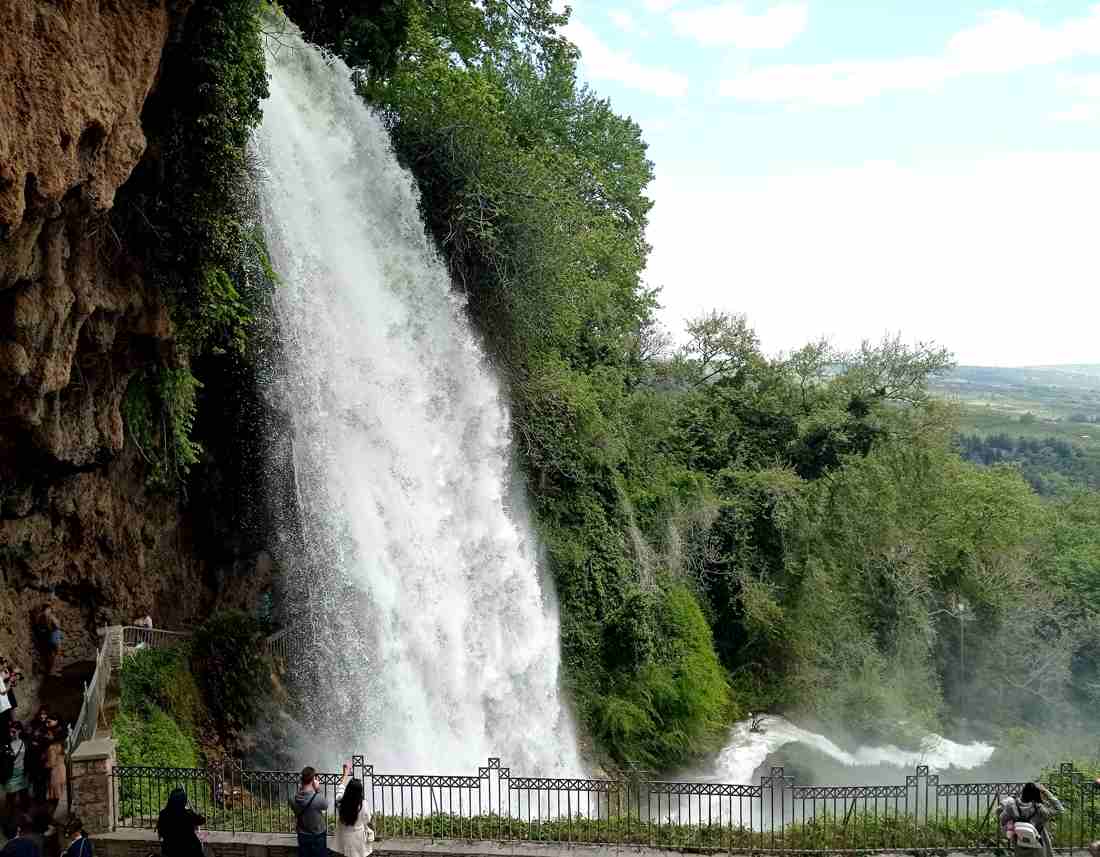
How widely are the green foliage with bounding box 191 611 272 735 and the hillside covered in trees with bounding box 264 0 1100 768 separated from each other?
735cm

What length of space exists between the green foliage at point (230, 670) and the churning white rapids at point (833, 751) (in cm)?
1082

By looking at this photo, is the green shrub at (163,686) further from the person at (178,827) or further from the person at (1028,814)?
the person at (1028,814)

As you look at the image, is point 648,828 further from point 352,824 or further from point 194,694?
point 194,694

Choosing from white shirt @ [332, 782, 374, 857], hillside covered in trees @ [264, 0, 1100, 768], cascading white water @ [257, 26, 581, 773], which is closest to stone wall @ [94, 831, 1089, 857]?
white shirt @ [332, 782, 374, 857]

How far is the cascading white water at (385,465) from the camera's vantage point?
1372 centimetres

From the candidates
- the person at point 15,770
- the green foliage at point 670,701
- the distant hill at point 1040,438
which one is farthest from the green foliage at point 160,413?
the distant hill at point 1040,438

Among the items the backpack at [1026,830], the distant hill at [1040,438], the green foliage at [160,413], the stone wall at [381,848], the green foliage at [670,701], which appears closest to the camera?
the backpack at [1026,830]

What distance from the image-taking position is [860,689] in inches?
947

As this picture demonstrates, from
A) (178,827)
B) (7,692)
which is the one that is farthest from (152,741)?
(178,827)

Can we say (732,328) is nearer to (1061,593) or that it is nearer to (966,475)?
(966,475)

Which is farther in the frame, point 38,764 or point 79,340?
point 79,340

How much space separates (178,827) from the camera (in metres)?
7.36

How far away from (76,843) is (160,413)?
272 inches

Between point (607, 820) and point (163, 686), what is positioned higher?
point (163, 686)
